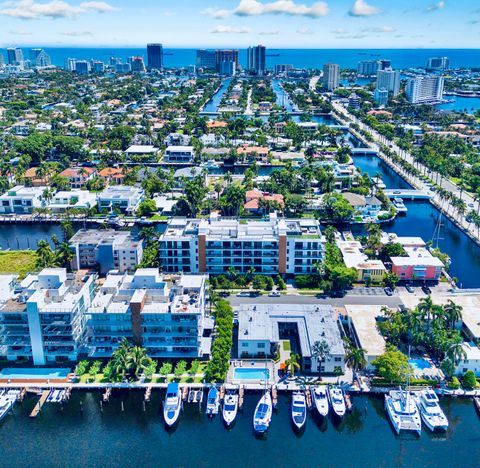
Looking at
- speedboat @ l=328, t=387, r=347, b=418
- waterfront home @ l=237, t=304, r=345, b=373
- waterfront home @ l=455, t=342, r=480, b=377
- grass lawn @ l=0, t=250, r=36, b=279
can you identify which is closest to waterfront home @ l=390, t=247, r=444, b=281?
waterfront home @ l=237, t=304, r=345, b=373

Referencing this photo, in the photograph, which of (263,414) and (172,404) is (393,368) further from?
(172,404)

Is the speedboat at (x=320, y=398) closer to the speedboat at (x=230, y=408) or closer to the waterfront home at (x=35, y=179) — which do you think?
the speedboat at (x=230, y=408)

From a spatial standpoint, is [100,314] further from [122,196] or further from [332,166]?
[332,166]

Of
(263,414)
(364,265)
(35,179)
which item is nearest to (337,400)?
(263,414)

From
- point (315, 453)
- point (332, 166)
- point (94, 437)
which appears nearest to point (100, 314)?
point (94, 437)

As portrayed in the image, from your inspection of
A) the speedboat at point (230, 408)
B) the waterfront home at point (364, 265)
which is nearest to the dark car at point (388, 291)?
the waterfront home at point (364, 265)

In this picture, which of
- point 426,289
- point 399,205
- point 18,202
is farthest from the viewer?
point 399,205

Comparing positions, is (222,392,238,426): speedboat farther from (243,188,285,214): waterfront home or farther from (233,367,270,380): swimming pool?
(243,188,285,214): waterfront home
